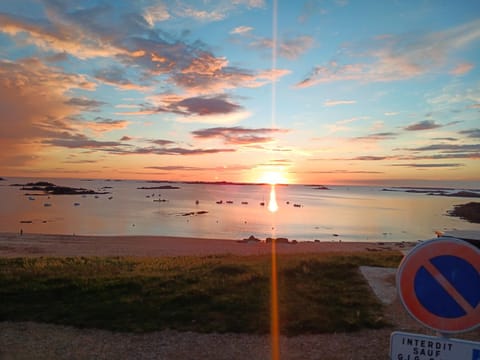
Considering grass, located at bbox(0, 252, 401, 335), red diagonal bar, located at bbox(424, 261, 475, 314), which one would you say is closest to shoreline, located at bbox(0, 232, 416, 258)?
grass, located at bbox(0, 252, 401, 335)

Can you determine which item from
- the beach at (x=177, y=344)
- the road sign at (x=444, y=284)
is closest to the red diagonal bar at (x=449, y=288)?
the road sign at (x=444, y=284)

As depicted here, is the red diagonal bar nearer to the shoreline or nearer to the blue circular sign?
the blue circular sign

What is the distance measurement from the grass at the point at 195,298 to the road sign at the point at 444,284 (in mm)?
6187

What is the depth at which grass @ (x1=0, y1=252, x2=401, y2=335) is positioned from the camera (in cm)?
858

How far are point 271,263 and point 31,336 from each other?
967cm

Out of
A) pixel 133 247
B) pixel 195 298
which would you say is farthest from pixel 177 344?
pixel 133 247

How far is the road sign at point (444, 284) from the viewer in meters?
2.36

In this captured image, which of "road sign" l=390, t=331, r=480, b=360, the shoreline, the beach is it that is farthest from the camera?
the shoreline

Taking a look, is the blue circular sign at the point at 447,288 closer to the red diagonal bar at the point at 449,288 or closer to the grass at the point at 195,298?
the red diagonal bar at the point at 449,288

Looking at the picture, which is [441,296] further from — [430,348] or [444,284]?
[430,348]

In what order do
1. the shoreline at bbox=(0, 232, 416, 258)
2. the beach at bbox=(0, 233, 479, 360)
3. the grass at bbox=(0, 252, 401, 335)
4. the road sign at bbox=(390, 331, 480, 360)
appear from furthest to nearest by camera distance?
the shoreline at bbox=(0, 232, 416, 258) < the grass at bbox=(0, 252, 401, 335) < the beach at bbox=(0, 233, 479, 360) < the road sign at bbox=(390, 331, 480, 360)

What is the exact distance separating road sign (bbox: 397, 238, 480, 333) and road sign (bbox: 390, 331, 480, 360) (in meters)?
0.08

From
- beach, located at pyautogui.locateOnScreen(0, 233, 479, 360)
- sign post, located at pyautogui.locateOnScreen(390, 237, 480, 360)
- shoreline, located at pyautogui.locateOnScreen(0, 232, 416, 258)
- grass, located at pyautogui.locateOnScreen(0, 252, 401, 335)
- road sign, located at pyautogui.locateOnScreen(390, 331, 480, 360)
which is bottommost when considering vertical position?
shoreline, located at pyautogui.locateOnScreen(0, 232, 416, 258)

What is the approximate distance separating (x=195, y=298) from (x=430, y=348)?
8529mm
